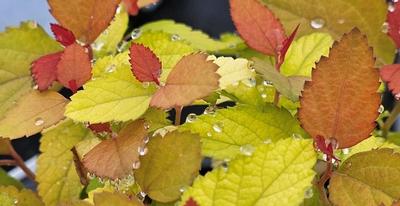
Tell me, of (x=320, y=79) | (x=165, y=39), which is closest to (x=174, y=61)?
(x=165, y=39)

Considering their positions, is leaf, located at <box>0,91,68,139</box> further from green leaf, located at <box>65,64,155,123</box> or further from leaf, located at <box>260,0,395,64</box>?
leaf, located at <box>260,0,395,64</box>

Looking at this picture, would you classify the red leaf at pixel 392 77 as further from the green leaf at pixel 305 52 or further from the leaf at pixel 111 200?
the leaf at pixel 111 200

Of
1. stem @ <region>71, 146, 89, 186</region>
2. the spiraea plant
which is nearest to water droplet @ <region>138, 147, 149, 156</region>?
the spiraea plant

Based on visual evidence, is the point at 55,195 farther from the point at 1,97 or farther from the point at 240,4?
the point at 240,4

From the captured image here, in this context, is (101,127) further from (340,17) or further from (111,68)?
(340,17)

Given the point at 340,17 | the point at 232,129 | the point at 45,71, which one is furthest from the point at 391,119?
the point at 45,71

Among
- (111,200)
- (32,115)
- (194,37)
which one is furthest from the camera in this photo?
(194,37)
